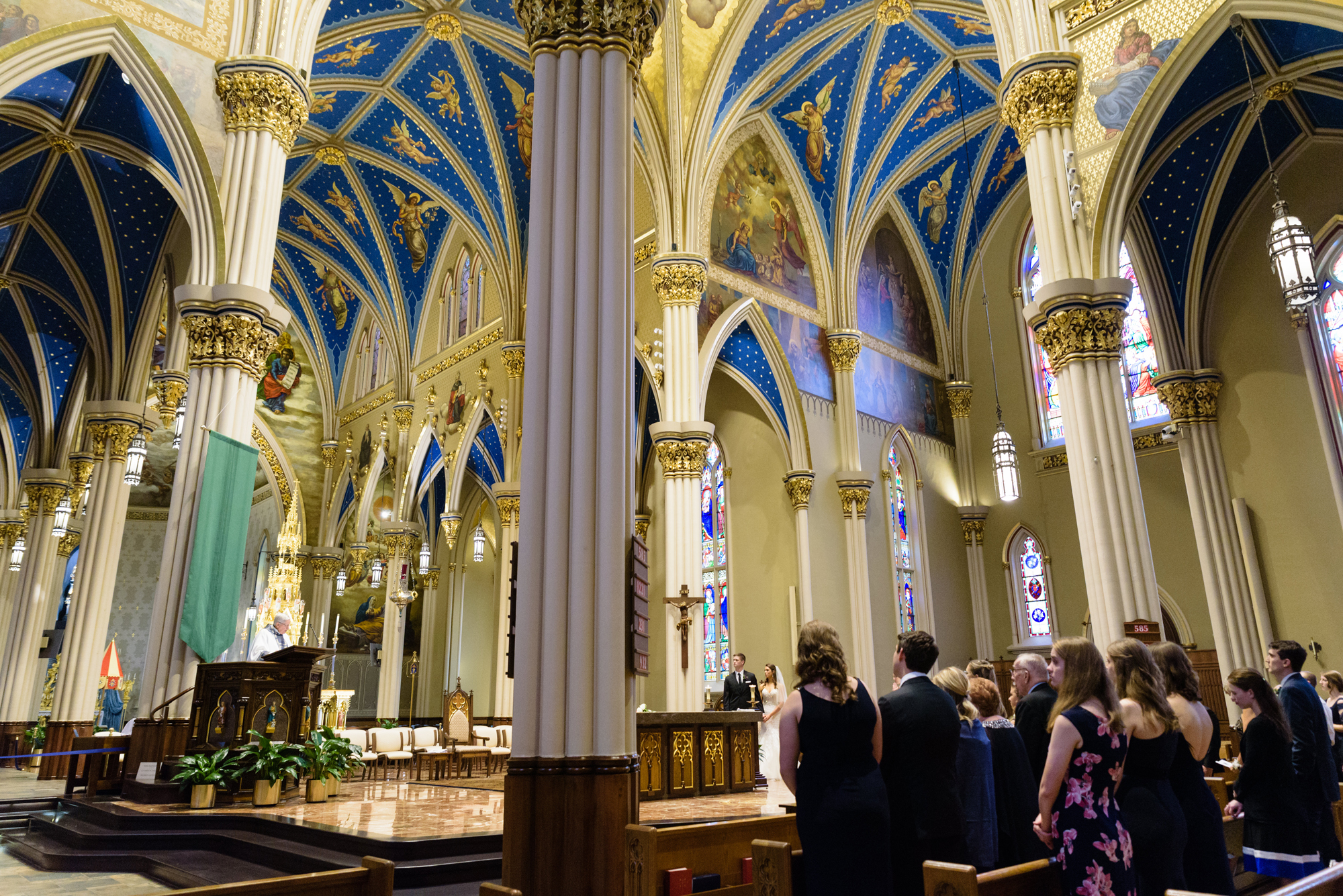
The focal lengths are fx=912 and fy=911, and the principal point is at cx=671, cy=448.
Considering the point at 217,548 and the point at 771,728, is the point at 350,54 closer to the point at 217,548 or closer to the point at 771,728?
the point at 217,548

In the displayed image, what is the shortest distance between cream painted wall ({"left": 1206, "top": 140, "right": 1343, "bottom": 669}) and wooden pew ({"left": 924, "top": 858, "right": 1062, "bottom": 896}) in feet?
39.5

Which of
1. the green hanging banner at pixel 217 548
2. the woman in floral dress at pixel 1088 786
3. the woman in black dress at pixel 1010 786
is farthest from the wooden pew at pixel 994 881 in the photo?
the green hanging banner at pixel 217 548

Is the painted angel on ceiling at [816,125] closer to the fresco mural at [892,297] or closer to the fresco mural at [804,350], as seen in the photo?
the fresco mural at [892,297]

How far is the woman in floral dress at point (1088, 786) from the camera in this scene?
2.96 m

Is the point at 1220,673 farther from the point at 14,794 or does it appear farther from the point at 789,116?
Result: the point at 14,794

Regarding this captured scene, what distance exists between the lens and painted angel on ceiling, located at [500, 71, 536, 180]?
14.5 m

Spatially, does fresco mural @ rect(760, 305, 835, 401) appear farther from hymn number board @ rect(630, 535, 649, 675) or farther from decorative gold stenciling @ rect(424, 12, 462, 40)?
hymn number board @ rect(630, 535, 649, 675)

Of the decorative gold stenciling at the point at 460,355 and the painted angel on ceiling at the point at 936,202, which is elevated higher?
the painted angel on ceiling at the point at 936,202

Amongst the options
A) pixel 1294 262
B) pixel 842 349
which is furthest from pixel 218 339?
pixel 842 349

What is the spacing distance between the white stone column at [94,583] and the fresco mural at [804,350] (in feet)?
33.4

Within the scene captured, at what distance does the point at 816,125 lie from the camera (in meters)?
15.7

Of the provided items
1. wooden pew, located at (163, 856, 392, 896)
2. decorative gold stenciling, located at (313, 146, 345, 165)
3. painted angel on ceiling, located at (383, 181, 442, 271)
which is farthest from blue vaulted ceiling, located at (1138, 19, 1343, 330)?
decorative gold stenciling, located at (313, 146, 345, 165)

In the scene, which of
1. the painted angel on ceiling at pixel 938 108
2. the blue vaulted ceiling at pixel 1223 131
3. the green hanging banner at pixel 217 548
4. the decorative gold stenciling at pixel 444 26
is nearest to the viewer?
the green hanging banner at pixel 217 548

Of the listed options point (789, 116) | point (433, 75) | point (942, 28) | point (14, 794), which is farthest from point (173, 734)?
point (942, 28)
